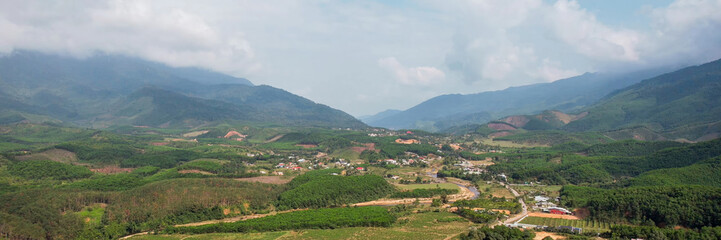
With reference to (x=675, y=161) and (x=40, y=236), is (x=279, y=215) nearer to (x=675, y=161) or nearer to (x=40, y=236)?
(x=40, y=236)

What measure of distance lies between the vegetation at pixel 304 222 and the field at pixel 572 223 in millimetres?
23037

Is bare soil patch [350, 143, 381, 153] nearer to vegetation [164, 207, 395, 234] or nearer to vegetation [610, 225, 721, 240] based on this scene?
vegetation [164, 207, 395, 234]

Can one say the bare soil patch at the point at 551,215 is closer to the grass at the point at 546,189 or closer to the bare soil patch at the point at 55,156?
the grass at the point at 546,189

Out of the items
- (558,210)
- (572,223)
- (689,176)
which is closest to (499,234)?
(572,223)

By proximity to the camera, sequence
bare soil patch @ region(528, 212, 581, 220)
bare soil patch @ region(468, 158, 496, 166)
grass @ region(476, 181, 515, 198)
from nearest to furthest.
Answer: bare soil patch @ region(528, 212, 581, 220)
grass @ region(476, 181, 515, 198)
bare soil patch @ region(468, 158, 496, 166)

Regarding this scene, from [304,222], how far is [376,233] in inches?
492

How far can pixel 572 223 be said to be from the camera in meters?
62.1

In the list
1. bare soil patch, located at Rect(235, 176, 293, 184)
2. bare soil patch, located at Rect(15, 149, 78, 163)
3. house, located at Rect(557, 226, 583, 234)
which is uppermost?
bare soil patch, located at Rect(15, 149, 78, 163)

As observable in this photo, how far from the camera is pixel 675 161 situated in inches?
3880

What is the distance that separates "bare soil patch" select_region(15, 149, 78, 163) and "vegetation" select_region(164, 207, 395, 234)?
244ft

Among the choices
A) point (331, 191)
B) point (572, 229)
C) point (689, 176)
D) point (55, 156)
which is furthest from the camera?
point (55, 156)

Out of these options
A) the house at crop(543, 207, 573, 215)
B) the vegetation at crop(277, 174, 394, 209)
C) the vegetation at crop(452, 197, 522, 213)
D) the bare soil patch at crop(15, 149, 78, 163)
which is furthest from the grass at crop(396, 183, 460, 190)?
the bare soil patch at crop(15, 149, 78, 163)

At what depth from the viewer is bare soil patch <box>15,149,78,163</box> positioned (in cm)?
10881

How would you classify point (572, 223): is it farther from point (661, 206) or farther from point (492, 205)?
point (492, 205)
